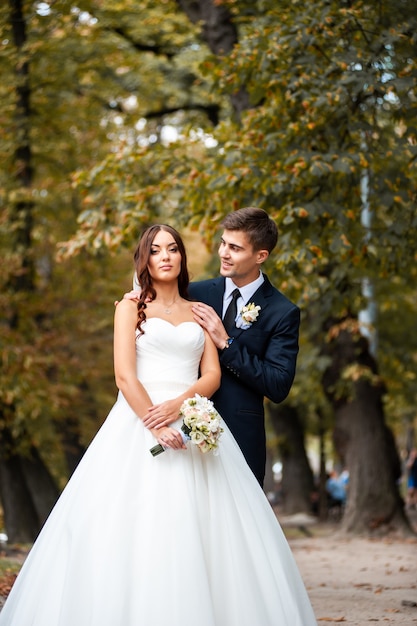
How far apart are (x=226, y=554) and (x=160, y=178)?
8654mm

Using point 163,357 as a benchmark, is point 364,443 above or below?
below

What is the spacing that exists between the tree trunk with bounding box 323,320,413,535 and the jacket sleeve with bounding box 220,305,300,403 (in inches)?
389

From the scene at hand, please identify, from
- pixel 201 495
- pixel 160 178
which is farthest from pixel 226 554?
pixel 160 178

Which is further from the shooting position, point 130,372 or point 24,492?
point 24,492

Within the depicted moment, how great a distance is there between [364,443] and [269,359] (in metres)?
11.1

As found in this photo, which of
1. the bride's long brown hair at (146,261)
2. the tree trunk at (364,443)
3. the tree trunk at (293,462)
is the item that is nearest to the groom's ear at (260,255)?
the bride's long brown hair at (146,261)

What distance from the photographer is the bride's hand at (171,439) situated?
5.00 metres

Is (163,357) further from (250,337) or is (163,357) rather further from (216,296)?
(216,296)

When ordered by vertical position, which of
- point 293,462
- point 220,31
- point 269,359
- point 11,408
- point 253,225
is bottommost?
point 293,462

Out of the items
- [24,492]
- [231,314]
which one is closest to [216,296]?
[231,314]

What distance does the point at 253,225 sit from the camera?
5621 millimetres

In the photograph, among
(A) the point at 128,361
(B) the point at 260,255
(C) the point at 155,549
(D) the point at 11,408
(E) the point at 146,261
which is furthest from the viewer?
(D) the point at 11,408

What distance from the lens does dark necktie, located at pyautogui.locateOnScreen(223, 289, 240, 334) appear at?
577 cm

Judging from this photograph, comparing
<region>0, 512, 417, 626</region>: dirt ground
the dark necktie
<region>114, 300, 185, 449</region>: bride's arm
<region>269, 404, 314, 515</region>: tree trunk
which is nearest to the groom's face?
the dark necktie
